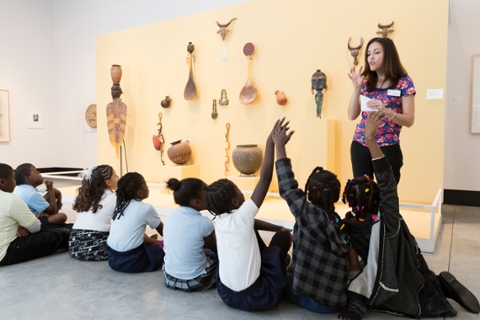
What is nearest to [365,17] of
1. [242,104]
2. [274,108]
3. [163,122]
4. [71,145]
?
[274,108]

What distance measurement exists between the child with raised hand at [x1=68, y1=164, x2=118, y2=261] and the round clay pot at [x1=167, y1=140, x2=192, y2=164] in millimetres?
2618

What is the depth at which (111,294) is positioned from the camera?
2385 millimetres

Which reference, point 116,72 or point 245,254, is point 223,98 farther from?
point 245,254

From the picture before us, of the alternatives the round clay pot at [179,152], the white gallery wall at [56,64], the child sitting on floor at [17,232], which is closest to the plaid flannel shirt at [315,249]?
the child sitting on floor at [17,232]

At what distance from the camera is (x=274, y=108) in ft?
17.4

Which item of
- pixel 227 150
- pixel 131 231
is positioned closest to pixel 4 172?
pixel 131 231

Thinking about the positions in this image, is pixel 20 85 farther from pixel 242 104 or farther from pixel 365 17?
pixel 365 17

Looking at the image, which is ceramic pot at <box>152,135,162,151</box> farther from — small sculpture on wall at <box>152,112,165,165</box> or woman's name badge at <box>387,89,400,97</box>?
woman's name badge at <box>387,89,400,97</box>

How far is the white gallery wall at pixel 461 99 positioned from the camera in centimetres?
502

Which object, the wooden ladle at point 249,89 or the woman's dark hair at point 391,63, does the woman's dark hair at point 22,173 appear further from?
the wooden ladle at point 249,89

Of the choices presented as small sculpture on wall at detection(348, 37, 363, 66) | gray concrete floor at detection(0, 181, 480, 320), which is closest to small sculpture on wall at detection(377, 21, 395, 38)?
small sculpture on wall at detection(348, 37, 363, 66)

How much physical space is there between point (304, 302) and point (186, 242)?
75cm

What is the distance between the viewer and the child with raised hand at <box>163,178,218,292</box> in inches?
92.7

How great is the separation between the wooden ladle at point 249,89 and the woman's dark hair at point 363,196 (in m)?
3.45
